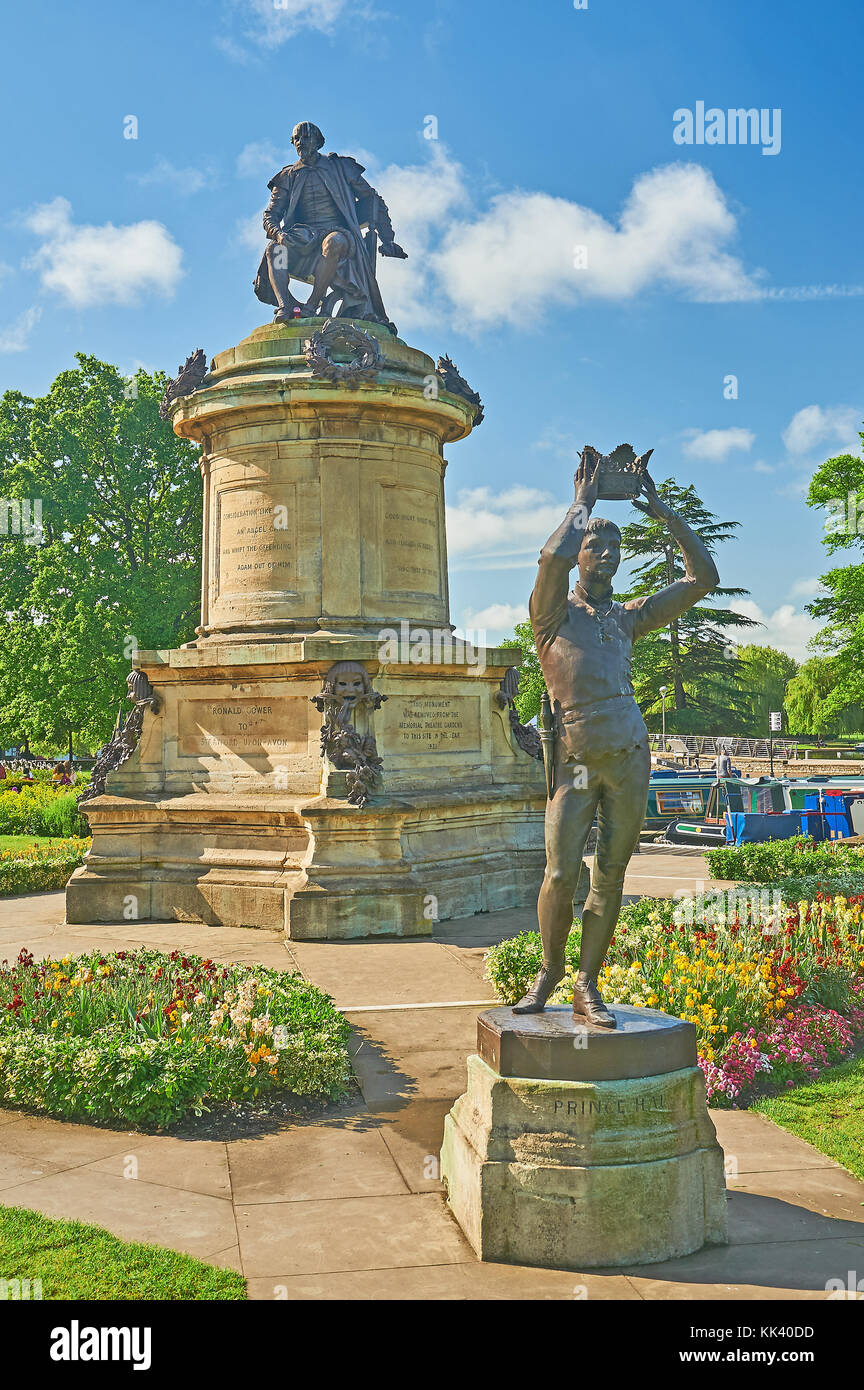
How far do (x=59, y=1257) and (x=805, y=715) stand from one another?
79550mm

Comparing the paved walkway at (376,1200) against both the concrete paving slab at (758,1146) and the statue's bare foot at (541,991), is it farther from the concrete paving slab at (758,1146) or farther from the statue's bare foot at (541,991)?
the statue's bare foot at (541,991)

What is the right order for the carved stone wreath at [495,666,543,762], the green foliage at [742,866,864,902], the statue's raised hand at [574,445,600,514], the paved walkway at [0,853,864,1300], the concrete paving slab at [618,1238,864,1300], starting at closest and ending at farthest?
the concrete paving slab at [618,1238,864,1300], the paved walkway at [0,853,864,1300], the statue's raised hand at [574,445,600,514], the green foliage at [742,866,864,902], the carved stone wreath at [495,666,543,762]

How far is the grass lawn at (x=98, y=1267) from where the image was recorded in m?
4.75

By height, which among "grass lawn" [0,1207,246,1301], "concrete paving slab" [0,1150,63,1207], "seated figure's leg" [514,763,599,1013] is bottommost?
"concrete paving slab" [0,1150,63,1207]

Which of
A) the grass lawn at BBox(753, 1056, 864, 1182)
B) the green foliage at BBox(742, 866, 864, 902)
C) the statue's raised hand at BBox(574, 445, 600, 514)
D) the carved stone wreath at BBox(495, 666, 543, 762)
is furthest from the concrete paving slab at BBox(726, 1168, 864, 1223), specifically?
the carved stone wreath at BBox(495, 666, 543, 762)

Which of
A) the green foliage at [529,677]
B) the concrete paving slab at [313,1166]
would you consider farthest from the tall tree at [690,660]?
the concrete paving slab at [313,1166]

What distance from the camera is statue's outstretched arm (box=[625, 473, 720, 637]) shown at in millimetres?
5965

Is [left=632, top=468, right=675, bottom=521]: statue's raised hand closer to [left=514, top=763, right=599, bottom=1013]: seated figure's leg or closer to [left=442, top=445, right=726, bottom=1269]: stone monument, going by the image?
[left=442, top=445, right=726, bottom=1269]: stone monument

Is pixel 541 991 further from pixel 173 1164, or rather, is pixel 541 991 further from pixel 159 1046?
pixel 159 1046

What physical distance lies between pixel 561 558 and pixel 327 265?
11.8 meters

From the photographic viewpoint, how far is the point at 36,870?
17.8 m

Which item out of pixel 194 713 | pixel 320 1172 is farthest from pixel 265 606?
pixel 320 1172

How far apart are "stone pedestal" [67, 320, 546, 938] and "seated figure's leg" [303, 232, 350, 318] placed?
1.94ft

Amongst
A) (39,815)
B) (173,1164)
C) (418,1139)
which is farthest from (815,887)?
(39,815)
